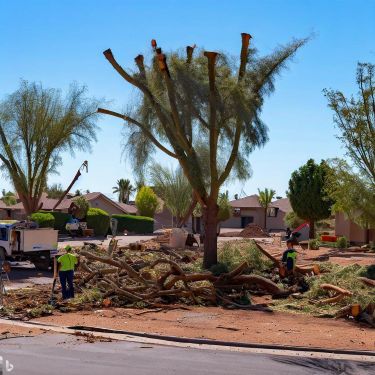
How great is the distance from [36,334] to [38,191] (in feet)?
116

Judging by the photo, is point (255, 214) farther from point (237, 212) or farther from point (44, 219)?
point (44, 219)

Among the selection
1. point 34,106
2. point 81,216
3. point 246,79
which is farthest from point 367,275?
point 81,216

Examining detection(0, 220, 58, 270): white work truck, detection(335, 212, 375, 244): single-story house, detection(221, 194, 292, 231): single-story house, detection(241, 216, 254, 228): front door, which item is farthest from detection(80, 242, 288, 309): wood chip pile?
detection(241, 216, 254, 228): front door

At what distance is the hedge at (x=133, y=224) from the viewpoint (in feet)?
203

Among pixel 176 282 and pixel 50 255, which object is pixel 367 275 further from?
pixel 50 255

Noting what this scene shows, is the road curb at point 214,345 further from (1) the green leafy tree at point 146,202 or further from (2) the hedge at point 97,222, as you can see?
(1) the green leafy tree at point 146,202

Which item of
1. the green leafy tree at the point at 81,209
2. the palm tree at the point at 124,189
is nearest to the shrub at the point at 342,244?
the green leafy tree at the point at 81,209

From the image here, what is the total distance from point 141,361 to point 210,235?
1458 cm

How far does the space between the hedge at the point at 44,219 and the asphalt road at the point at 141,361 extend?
3442 centimetres

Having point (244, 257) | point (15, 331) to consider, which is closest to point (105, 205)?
point (244, 257)

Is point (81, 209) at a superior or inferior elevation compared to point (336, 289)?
superior

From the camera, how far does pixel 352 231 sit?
1850 inches

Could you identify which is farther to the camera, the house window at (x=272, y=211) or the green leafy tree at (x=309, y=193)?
the house window at (x=272, y=211)

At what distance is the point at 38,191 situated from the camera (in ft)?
158
